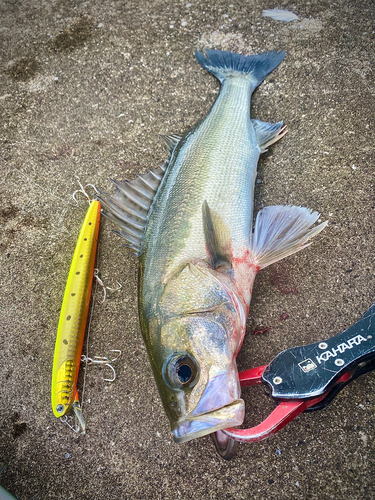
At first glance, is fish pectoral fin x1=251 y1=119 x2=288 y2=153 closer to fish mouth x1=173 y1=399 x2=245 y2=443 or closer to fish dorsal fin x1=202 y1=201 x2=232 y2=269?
fish dorsal fin x1=202 y1=201 x2=232 y2=269

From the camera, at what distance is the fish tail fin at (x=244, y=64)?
3.01 meters

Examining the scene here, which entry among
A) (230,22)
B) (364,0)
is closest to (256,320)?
(230,22)

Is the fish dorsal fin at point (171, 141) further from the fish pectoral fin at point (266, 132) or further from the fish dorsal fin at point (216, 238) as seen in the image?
the fish dorsal fin at point (216, 238)

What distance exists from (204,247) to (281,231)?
559mm

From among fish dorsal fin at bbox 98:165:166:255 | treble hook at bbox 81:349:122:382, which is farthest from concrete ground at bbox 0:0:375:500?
fish dorsal fin at bbox 98:165:166:255

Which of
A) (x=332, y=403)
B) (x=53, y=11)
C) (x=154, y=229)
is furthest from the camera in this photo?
(x=53, y=11)

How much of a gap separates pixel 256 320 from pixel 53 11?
143 inches

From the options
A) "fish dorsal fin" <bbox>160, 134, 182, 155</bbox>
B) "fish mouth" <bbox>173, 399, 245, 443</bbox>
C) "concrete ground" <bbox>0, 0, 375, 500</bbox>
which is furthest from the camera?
"fish dorsal fin" <bbox>160, 134, 182, 155</bbox>

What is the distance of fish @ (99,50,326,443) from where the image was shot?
1796 millimetres

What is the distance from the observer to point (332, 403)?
82.6 inches

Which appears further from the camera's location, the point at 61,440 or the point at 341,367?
the point at 61,440

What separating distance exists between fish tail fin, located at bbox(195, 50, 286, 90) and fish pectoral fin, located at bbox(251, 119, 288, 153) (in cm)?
38

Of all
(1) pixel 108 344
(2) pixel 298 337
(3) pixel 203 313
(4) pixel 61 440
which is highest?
(3) pixel 203 313

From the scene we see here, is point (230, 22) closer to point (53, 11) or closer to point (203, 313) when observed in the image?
point (53, 11)
